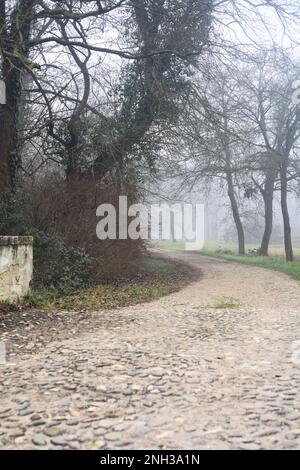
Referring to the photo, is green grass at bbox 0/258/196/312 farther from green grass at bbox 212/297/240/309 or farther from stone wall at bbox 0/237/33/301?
green grass at bbox 212/297/240/309

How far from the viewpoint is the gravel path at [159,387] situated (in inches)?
126

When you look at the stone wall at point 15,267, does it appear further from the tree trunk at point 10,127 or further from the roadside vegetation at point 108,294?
the tree trunk at point 10,127

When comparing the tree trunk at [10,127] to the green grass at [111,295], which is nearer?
the green grass at [111,295]

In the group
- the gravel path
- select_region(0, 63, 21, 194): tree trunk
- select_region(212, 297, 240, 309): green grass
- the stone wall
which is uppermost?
select_region(0, 63, 21, 194): tree trunk

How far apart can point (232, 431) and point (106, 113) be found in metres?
13.0

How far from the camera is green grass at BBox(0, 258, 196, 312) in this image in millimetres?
8906

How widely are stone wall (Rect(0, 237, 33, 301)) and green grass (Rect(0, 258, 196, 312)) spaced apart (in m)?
0.23

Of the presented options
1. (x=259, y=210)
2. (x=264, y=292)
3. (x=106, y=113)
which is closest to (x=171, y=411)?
(x=264, y=292)

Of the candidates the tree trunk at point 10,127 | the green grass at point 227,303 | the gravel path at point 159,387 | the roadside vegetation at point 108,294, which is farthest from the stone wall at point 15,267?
the green grass at point 227,303

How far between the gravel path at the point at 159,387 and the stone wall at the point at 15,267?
1701 millimetres

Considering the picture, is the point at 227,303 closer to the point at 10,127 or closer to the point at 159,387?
the point at 159,387

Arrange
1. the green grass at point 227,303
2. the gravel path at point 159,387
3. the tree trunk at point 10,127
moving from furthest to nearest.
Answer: the tree trunk at point 10,127 < the green grass at point 227,303 < the gravel path at point 159,387

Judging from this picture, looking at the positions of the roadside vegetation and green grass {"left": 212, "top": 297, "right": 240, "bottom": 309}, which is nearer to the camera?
the roadside vegetation

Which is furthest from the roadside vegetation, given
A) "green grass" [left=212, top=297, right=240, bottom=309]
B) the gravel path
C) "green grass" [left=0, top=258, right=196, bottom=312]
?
"green grass" [left=212, top=297, right=240, bottom=309]
